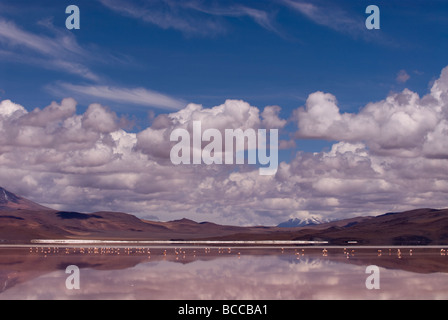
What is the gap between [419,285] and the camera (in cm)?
4106

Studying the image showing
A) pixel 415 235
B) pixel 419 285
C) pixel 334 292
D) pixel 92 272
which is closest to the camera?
pixel 334 292
